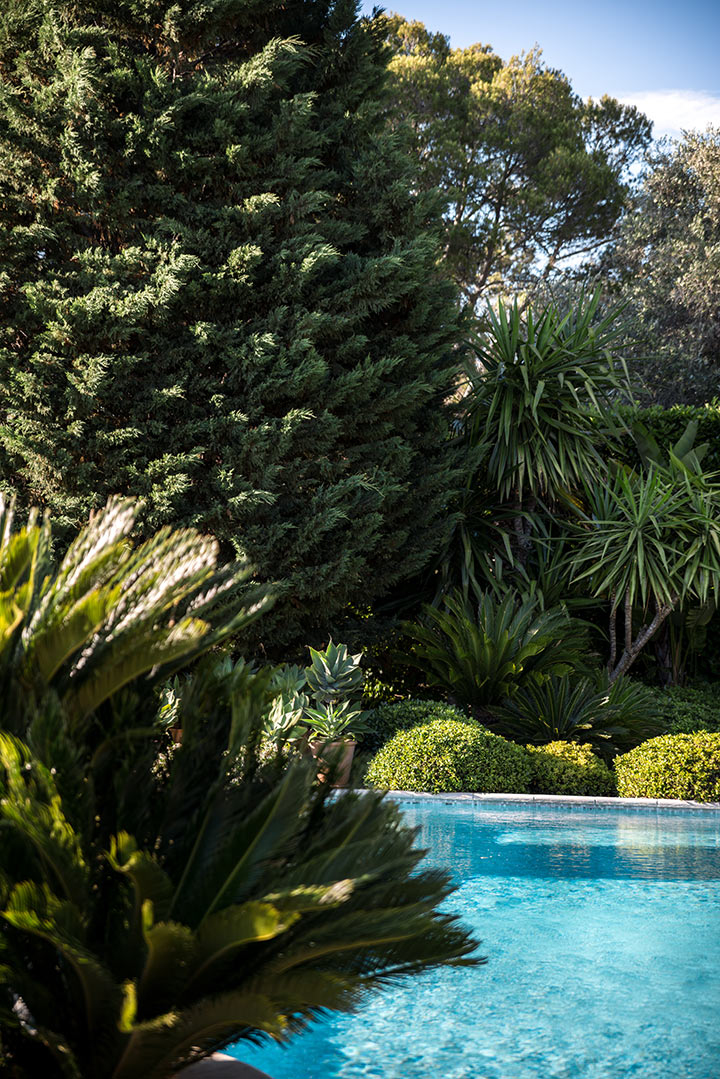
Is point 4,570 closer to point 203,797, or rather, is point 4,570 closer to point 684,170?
point 203,797

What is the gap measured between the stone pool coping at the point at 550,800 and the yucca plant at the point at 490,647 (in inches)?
63.4

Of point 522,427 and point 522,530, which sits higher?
point 522,427

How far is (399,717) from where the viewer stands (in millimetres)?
8055

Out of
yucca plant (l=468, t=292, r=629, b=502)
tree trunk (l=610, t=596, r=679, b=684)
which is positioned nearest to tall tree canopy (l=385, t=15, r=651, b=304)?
yucca plant (l=468, t=292, r=629, b=502)

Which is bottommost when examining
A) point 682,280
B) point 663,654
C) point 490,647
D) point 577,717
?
point 577,717

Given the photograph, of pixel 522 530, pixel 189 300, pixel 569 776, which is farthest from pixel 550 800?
pixel 189 300

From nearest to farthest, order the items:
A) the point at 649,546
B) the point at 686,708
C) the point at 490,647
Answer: the point at 490,647 → the point at 649,546 → the point at 686,708

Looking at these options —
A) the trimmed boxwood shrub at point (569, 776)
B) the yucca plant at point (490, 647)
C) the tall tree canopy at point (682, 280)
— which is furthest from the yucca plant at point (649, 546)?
the tall tree canopy at point (682, 280)

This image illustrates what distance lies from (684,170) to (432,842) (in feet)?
55.3

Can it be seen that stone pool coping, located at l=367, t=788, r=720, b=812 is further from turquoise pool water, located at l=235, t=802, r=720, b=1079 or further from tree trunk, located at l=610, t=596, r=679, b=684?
tree trunk, located at l=610, t=596, r=679, b=684

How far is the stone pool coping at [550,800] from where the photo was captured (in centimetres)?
692

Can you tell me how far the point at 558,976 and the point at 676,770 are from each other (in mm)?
3766

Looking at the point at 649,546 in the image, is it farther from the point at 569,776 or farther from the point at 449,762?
the point at 449,762

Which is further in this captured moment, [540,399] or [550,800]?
[540,399]
